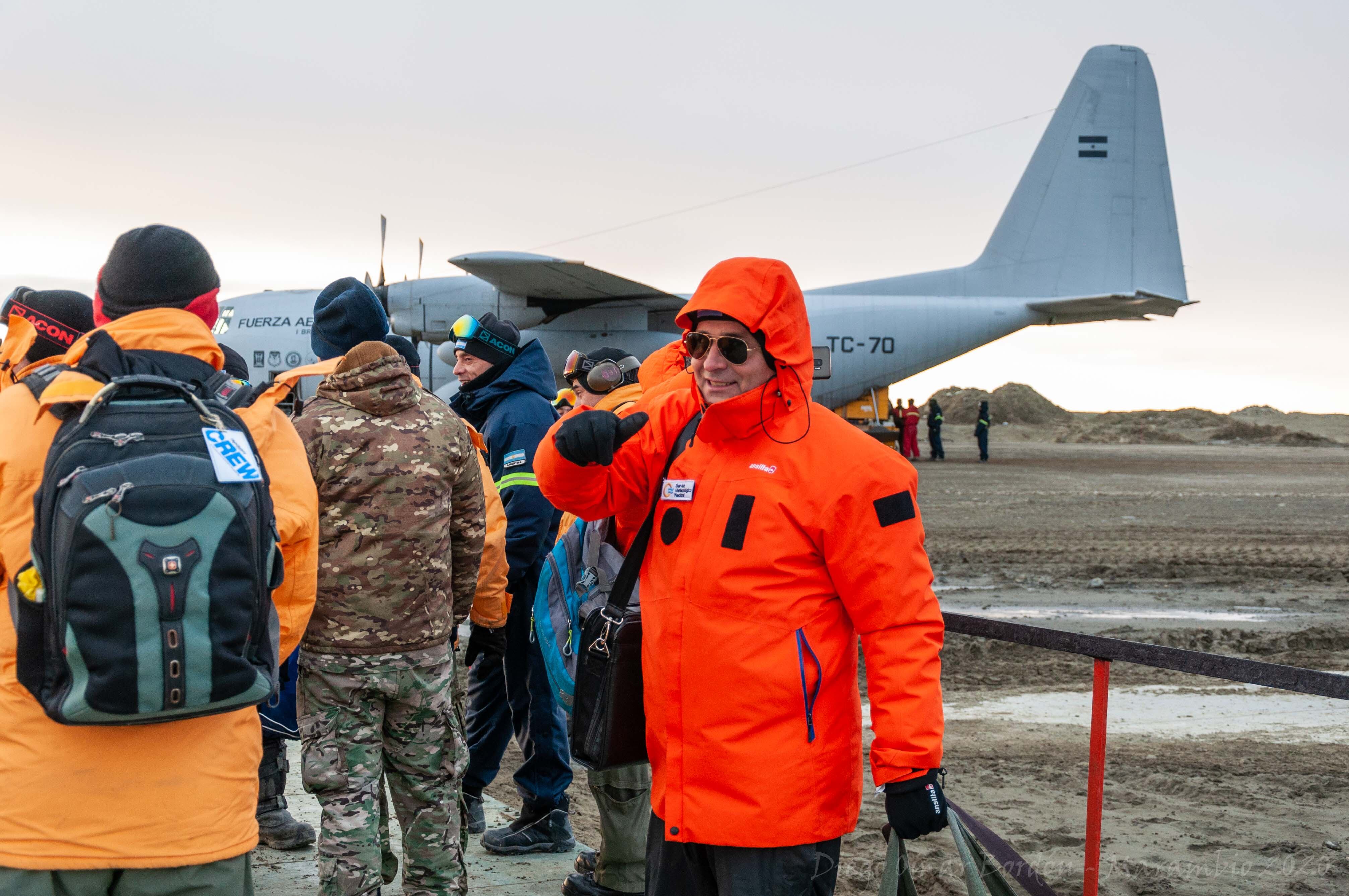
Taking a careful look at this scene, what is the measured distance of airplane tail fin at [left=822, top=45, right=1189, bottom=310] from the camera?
22.5m

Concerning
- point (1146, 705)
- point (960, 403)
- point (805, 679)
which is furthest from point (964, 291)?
point (960, 403)

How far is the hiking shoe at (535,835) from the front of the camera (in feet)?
13.8

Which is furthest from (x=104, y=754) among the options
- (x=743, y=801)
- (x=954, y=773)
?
(x=954, y=773)

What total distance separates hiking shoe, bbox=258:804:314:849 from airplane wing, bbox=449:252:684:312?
41.7 ft

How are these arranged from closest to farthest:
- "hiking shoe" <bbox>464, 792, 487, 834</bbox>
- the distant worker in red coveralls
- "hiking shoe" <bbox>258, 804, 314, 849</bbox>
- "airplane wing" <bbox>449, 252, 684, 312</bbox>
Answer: "hiking shoe" <bbox>258, 804, 314, 849</bbox> < "hiking shoe" <bbox>464, 792, 487, 834</bbox> < "airplane wing" <bbox>449, 252, 684, 312</bbox> < the distant worker in red coveralls

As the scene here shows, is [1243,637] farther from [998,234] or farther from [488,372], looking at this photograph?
[998,234]

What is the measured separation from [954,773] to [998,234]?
1857cm

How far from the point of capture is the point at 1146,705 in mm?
7270

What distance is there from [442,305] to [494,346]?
1443cm

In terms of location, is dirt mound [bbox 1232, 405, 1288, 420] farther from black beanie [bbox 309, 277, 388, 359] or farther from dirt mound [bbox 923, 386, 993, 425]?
black beanie [bbox 309, 277, 388, 359]

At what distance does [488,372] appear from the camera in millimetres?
4578

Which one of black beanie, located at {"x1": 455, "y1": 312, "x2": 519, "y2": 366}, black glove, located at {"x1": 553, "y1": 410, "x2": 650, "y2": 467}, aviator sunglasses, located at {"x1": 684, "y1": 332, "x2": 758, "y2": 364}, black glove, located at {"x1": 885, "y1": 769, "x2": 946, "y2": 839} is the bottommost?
black glove, located at {"x1": 885, "y1": 769, "x2": 946, "y2": 839}

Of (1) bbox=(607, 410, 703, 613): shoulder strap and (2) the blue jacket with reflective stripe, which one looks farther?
(2) the blue jacket with reflective stripe

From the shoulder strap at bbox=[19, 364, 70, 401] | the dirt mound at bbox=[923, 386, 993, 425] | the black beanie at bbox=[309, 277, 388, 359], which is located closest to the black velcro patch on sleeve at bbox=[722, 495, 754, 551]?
the shoulder strap at bbox=[19, 364, 70, 401]
